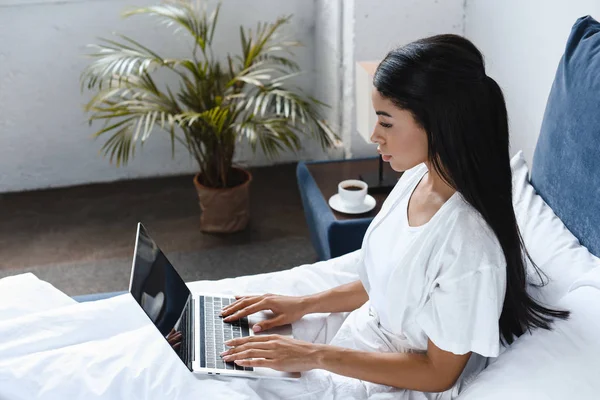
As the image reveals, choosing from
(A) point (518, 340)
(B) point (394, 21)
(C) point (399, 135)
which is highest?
(C) point (399, 135)

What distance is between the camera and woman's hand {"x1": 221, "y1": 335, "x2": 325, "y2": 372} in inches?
54.2

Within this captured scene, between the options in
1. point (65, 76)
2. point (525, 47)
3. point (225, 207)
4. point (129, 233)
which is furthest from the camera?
point (65, 76)

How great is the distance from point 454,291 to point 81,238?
203cm

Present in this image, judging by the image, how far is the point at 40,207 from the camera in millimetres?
3146

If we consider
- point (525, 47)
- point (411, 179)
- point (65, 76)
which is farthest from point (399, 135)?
point (65, 76)

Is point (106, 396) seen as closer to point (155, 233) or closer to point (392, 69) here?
point (392, 69)

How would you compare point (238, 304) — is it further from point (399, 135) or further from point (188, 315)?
point (399, 135)

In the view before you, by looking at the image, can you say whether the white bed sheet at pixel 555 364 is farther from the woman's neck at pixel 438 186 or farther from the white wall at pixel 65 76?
the white wall at pixel 65 76

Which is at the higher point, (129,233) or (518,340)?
(518,340)

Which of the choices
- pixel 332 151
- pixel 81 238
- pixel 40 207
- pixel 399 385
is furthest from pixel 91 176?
pixel 399 385

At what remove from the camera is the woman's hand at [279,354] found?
1376mm

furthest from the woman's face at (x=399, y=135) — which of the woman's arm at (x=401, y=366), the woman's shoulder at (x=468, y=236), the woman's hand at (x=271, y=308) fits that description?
the woman's hand at (x=271, y=308)

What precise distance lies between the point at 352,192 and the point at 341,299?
66 cm

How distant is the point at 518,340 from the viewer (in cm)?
128
